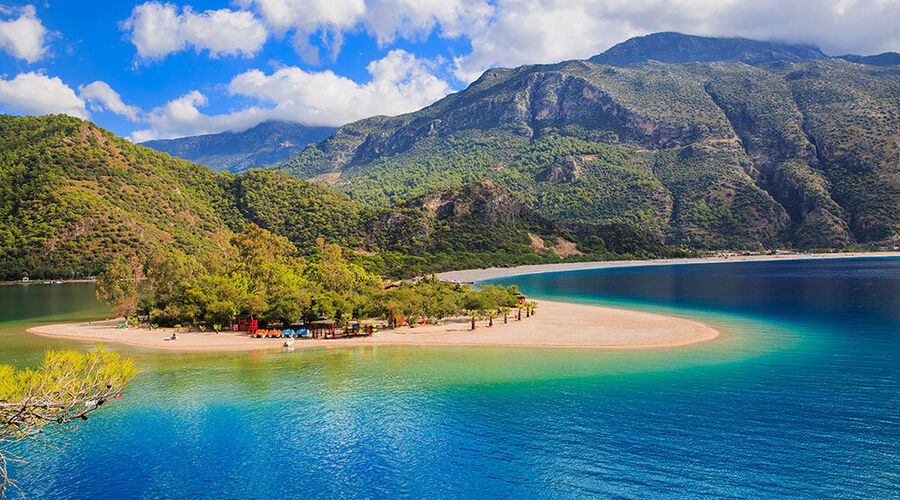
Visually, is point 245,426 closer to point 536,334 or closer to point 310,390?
point 310,390

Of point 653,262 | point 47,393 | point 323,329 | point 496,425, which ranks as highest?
point 653,262

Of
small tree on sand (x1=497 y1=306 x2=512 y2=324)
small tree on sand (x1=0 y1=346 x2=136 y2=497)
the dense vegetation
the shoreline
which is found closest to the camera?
small tree on sand (x1=0 y1=346 x2=136 y2=497)

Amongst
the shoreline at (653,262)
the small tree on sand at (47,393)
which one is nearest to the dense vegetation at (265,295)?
the small tree on sand at (47,393)

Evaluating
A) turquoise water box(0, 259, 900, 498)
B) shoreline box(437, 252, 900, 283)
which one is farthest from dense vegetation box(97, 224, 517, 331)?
shoreline box(437, 252, 900, 283)

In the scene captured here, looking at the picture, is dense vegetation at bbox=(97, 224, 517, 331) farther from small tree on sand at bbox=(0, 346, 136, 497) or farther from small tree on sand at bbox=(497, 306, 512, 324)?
small tree on sand at bbox=(0, 346, 136, 497)

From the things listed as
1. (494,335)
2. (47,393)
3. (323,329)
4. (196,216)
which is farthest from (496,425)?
(196,216)

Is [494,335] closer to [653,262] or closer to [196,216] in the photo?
[196,216]

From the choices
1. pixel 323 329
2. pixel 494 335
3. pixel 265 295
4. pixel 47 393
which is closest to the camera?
pixel 47 393

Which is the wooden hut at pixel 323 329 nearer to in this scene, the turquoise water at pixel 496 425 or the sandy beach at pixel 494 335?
the sandy beach at pixel 494 335
